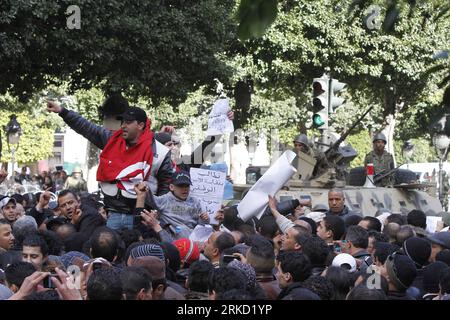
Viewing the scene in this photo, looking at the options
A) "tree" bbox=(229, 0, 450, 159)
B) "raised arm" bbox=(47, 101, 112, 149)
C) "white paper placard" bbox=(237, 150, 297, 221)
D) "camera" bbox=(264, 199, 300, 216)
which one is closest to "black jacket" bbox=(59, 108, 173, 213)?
"raised arm" bbox=(47, 101, 112, 149)

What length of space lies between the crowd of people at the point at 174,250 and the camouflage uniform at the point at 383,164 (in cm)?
497

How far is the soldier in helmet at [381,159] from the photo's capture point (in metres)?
16.6

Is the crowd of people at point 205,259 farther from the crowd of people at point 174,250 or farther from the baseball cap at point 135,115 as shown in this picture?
the baseball cap at point 135,115

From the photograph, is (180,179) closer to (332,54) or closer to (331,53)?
(331,53)

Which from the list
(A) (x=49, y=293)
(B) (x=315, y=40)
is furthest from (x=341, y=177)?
(B) (x=315, y=40)

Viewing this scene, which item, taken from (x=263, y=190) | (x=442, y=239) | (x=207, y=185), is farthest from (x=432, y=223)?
(x=442, y=239)

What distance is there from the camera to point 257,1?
4426 millimetres

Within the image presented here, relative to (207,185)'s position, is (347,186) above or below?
above

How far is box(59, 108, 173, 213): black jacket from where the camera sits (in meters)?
9.37

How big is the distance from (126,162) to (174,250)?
1.75 m

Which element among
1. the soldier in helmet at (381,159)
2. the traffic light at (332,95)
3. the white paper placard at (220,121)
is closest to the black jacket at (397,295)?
the white paper placard at (220,121)

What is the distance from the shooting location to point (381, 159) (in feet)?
55.6
